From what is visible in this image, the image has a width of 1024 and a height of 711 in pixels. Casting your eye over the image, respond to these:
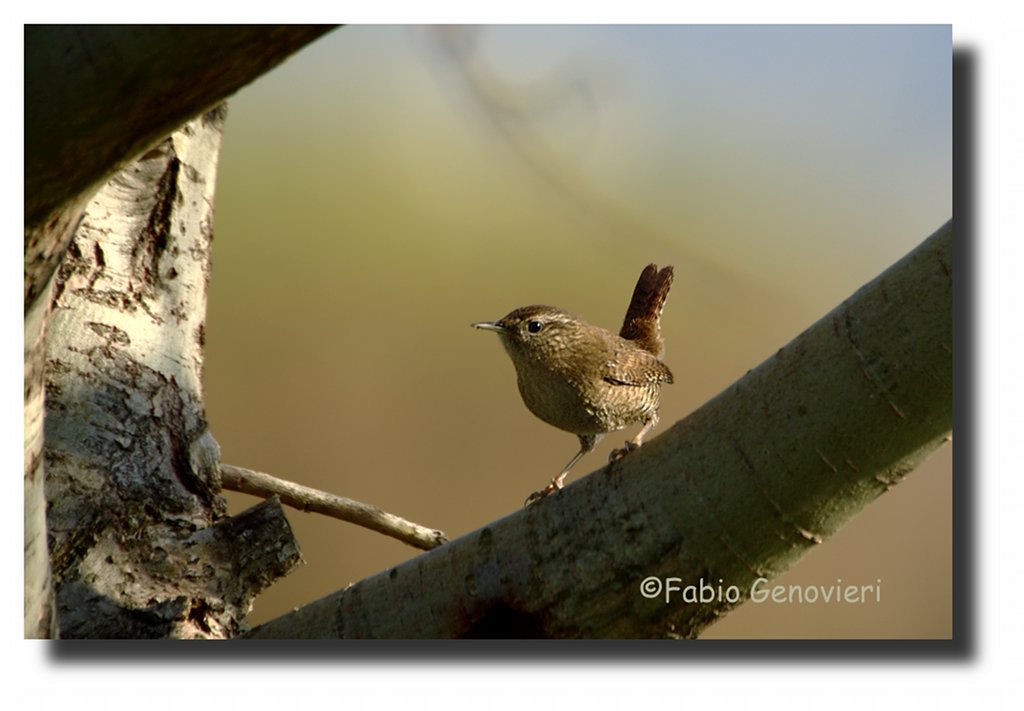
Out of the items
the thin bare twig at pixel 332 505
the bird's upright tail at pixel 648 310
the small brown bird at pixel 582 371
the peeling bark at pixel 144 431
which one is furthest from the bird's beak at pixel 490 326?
the peeling bark at pixel 144 431

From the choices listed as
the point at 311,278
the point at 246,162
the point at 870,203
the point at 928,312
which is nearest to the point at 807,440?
the point at 928,312

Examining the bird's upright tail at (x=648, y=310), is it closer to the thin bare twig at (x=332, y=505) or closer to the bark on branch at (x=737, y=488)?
the thin bare twig at (x=332, y=505)

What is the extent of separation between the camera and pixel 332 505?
2500 millimetres

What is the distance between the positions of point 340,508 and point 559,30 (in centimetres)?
129

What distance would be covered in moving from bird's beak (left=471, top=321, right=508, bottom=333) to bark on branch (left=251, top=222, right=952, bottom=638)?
1.02 metres

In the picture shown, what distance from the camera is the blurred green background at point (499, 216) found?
256 cm

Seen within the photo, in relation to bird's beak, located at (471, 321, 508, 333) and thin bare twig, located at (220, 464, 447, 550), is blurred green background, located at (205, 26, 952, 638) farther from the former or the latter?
thin bare twig, located at (220, 464, 447, 550)

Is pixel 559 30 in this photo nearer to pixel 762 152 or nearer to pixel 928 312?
pixel 762 152

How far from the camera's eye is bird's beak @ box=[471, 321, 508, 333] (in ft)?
9.22

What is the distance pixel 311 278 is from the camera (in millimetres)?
2762

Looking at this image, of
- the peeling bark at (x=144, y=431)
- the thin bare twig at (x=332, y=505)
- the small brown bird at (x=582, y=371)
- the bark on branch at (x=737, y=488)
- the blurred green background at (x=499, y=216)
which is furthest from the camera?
the small brown bird at (x=582, y=371)

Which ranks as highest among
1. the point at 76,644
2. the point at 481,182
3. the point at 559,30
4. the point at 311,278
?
the point at 559,30

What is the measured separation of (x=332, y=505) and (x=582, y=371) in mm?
773

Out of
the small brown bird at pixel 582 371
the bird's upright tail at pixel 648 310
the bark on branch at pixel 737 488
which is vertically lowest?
the bark on branch at pixel 737 488
